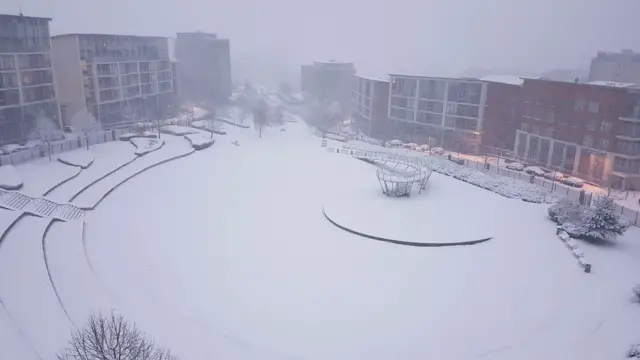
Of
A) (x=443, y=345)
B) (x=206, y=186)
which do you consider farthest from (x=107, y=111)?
(x=443, y=345)

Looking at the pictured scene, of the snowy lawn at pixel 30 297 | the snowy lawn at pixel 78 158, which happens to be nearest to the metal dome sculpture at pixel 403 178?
the snowy lawn at pixel 30 297

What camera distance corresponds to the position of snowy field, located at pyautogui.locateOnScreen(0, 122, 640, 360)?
1711 centimetres

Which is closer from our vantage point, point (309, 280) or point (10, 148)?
point (309, 280)

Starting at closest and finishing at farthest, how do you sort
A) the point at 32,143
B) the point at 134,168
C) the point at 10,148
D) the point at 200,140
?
the point at 134,168, the point at 10,148, the point at 32,143, the point at 200,140

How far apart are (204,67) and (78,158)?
50668mm

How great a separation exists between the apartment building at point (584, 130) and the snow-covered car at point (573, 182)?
2.11 metres

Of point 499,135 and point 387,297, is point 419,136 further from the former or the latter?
point 387,297

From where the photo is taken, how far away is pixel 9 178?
30.4 meters

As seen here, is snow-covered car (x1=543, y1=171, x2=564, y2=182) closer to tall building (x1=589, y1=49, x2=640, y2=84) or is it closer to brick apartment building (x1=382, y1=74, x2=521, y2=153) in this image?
brick apartment building (x1=382, y1=74, x2=521, y2=153)

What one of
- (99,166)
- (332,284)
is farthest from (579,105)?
(99,166)

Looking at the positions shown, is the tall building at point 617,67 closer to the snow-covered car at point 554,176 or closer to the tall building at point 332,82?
the tall building at point 332,82

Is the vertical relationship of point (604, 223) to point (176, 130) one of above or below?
below

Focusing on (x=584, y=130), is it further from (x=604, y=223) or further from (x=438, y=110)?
(x=438, y=110)

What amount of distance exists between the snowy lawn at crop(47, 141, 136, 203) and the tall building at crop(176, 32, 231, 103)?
39807mm
